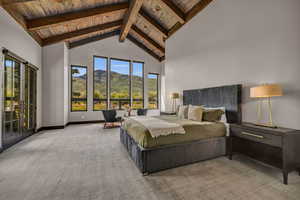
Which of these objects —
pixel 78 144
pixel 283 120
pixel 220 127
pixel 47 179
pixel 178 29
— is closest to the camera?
pixel 47 179

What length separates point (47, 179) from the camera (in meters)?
1.94

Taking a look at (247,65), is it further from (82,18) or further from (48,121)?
(48,121)

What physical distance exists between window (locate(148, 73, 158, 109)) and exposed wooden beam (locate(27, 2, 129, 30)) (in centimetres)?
417

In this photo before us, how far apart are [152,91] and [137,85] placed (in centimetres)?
107

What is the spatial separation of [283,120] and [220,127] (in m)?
1.01

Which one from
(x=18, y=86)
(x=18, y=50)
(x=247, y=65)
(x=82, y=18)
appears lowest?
(x=18, y=86)

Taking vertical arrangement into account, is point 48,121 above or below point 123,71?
below

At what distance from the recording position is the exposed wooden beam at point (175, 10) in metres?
4.27

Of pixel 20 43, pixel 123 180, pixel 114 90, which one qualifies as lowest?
pixel 123 180

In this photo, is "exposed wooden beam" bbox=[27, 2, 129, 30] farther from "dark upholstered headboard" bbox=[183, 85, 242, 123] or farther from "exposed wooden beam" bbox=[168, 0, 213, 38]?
"dark upholstered headboard" bbox=[183, 85, 242, 123]

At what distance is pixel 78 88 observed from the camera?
21.8ft

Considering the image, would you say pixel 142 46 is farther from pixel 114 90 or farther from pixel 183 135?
pixel 183 135

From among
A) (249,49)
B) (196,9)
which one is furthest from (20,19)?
(249,49)

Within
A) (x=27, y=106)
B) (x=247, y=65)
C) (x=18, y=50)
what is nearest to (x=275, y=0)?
(x=247, y=65)
